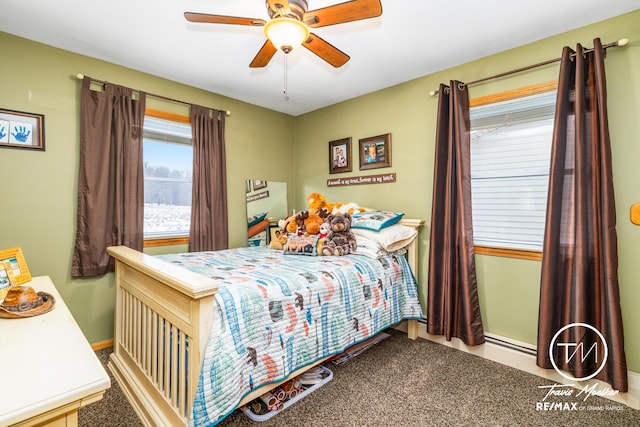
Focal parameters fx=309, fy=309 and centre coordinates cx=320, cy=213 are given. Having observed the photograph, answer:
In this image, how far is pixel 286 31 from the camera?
59.4 inches

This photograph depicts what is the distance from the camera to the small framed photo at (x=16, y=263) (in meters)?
1.65

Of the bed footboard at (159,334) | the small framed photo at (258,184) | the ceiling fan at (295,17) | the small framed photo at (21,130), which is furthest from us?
the small framed photo at (258,184)

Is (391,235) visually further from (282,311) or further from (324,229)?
(282,311)

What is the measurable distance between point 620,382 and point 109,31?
3897 mm

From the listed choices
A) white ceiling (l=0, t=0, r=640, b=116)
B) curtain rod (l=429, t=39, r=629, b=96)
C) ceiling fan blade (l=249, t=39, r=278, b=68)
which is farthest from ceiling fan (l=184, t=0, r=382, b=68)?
curtain rod (l=429, t=39, r=629, b=96)

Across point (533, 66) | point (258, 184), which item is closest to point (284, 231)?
point (258, 184)

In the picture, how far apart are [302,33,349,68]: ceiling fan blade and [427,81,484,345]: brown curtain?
105cm

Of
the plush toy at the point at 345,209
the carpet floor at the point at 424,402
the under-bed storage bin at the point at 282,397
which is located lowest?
the carpet floor at the point at 424,402

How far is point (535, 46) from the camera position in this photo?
7.30 feet

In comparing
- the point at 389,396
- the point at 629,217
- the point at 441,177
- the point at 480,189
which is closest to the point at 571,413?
the point at 389,396

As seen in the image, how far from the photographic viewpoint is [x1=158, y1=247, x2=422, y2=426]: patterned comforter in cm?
135

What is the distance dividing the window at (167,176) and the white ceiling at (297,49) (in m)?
0.49

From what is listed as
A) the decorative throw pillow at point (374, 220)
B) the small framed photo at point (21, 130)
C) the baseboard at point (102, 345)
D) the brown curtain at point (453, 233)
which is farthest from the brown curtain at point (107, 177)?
the brown curtain at point (453, 233)

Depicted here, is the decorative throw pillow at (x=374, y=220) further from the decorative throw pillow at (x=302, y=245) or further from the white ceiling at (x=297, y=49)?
the white ceiling at (x=297, y=49)
